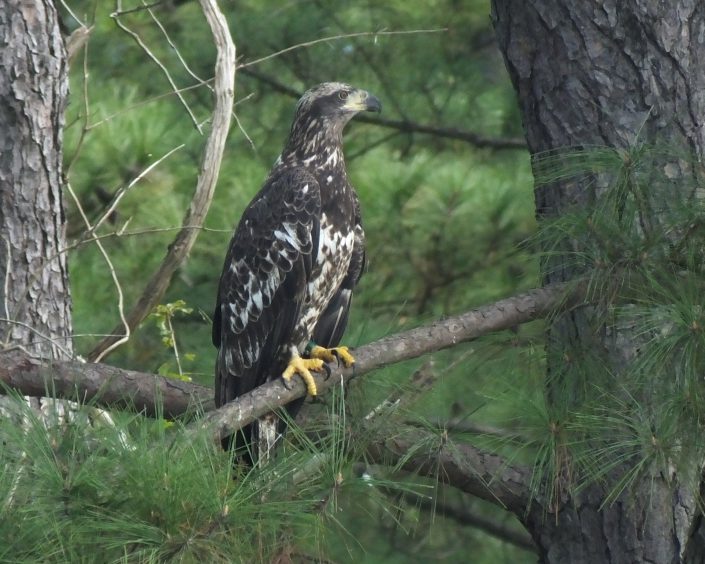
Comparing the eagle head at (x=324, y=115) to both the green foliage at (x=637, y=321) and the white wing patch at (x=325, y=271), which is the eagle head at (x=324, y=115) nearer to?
the white wing patch at (x=325, y=271)

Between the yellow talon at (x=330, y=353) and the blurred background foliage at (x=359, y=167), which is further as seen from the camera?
the blurred background foliage at (x=359, y=167)

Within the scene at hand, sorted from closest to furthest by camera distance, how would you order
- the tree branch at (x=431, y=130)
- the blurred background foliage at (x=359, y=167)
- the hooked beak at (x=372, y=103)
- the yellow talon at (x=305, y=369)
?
the yellow talon at (x=305, y=369), the hooked beak at (x=372, y=103), the blurred background foliage at (x=359, y=167), the tree branch at (x=431, y=130)

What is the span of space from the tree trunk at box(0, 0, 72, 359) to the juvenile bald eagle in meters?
0.53

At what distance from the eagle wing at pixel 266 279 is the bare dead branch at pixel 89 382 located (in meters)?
0.49

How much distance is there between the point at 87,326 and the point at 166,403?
2.21 m

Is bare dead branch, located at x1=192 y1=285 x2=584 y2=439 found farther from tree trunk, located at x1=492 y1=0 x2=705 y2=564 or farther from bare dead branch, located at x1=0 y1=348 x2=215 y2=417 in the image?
bare dead branch, located at x1=0 y1=348 x2=215 y2=417

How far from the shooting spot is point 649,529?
132 inches

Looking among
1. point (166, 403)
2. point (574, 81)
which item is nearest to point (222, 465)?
point (166, 403)

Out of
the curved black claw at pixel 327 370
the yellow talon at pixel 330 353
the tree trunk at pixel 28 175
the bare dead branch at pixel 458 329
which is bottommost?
the curved black claw at pixel 327 370

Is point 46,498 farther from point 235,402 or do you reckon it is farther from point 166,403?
point 166,403

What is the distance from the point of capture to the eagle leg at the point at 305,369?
3584 mm

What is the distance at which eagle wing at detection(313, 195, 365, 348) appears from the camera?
161 inches

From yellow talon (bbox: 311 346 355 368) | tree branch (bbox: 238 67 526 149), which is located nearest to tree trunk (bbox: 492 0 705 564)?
yellow talon (bbox: 311 346 355 368)

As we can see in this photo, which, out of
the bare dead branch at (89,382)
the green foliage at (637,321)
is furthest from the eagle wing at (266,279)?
the green foliage at (637,321)
